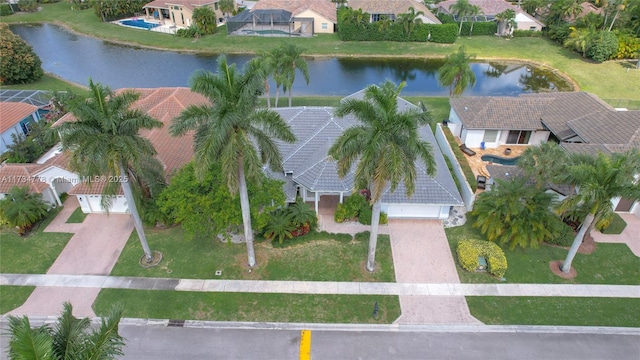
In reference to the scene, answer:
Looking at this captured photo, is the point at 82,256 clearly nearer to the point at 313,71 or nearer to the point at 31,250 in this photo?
the point at 31,250

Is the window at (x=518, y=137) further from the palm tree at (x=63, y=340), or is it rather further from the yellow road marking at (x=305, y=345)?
the palm tree at (x=63, y=340)

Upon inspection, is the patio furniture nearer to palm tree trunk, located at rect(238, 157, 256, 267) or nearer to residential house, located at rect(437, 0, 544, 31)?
palm tree trunk, located at rect(238, 157, 256, 267)

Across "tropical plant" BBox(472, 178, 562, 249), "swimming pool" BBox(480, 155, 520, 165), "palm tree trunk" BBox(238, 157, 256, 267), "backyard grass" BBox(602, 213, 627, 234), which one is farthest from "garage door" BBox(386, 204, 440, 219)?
"backyard grass" BBox(602, 213, 627, 234)

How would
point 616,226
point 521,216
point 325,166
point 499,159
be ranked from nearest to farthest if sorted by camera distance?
point 521,216 → point 616,226 → point 325,166 → point 499,159

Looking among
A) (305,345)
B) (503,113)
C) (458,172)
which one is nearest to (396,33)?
(503,113)

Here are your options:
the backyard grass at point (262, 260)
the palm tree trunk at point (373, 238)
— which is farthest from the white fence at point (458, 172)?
the palm tree trunk at point (373, 238)
